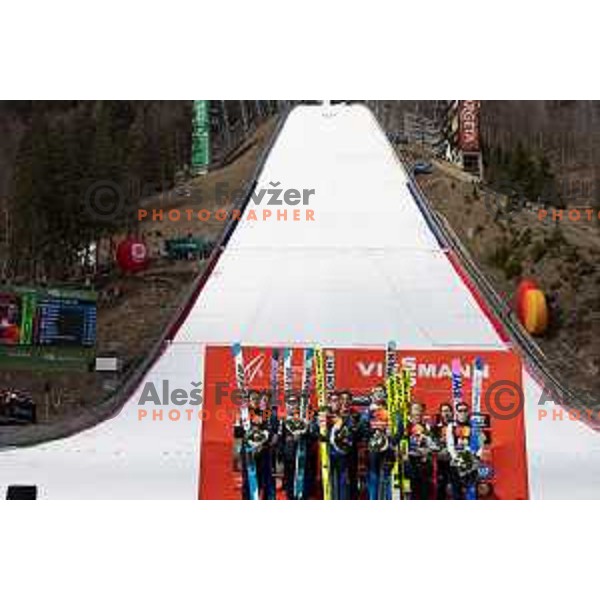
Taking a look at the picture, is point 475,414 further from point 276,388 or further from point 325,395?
point 276,388

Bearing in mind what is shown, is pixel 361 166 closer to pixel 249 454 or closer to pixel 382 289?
pixel 382 289

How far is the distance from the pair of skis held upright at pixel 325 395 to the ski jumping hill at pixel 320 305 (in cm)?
10

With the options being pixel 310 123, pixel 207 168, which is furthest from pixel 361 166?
pixel 207 168

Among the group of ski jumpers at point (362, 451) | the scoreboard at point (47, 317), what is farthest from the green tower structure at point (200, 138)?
the group of ski jumpers at point (362, 451)

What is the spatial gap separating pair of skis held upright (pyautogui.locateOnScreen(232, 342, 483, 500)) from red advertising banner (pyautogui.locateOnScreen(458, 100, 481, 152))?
1240mm

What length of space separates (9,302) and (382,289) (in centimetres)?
210

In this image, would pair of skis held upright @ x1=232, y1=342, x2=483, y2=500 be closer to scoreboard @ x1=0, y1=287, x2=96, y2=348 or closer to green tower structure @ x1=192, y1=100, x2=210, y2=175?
scoreboard @ x1=0, y1=287, x2=96, y2=348

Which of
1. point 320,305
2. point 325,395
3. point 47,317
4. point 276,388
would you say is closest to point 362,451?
point 325,395

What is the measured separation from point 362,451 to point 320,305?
0.84 metres

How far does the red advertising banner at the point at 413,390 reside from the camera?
6906 millimetres

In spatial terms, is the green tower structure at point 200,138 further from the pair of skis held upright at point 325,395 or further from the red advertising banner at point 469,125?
the red advertising banner at point 469,125

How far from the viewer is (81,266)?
712cm

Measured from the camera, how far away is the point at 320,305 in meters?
6.99

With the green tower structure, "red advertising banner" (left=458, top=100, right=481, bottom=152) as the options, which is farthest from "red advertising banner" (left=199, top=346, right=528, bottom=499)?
"red advertising banner" (left=458, top=100, right=481, bottom=152)
